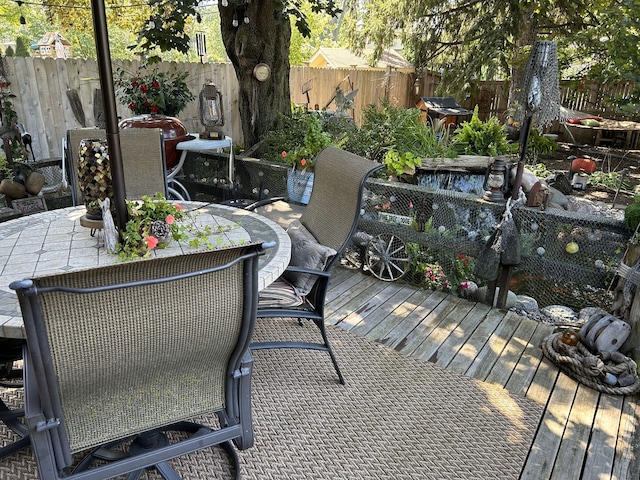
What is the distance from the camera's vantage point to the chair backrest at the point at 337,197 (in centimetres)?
212

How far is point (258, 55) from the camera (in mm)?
4348

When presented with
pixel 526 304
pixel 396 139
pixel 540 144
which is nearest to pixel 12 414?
pixel 526 304

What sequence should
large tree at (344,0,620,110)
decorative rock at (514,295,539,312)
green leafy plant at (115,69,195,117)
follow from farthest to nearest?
1. large tree at (344,0,620,110)
2. green leafy plant at (115,69,195,117)
3. decorative rock at (514,295,539,312)

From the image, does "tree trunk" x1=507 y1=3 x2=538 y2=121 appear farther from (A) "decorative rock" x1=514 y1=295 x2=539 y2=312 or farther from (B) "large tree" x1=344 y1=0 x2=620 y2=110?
(A) "decorative rock" x1=514 y1=295 x2=539 y2=312

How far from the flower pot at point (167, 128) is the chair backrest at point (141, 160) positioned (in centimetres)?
121

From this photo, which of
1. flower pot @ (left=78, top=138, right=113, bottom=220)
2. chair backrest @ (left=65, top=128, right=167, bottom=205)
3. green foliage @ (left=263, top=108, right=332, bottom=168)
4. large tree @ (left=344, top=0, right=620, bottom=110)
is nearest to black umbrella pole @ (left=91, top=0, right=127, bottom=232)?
flower pot @ (left=78, top=138, right=113, bottom=220)

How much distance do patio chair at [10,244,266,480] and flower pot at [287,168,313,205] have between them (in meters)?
2.41

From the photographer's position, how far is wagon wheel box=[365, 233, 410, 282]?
10.9 feet

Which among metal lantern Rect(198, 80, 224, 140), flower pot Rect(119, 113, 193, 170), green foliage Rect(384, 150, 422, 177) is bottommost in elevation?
green foliage Rect(384, 150, 422, 177)

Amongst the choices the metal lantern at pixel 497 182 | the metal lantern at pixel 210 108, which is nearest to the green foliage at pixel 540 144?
the metal lantern at pixel 497 182

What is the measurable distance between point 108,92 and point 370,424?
1601mm

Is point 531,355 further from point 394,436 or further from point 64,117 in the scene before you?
point 64,117

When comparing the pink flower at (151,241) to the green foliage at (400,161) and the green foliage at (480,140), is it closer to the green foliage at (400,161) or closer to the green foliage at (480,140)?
the green foliage at (400,161)

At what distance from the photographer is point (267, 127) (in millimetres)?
4594
